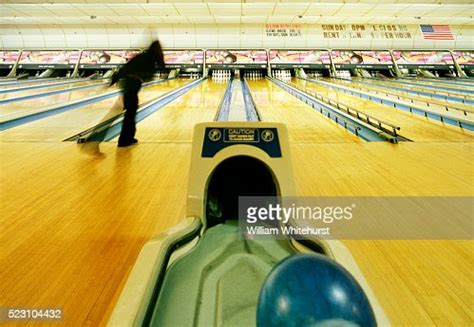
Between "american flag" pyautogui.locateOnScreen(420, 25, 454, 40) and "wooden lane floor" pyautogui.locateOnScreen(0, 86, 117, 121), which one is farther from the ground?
"american flag" pyautogui.locateOnScreen(420, 25, 454, 40)

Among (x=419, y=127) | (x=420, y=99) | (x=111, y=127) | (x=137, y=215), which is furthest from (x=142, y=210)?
(x=420, y=99)

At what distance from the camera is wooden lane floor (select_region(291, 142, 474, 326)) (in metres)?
0.98

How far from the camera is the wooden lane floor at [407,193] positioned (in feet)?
3.23

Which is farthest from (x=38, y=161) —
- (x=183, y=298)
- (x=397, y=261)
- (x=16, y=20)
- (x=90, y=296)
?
(x=16, y=20)

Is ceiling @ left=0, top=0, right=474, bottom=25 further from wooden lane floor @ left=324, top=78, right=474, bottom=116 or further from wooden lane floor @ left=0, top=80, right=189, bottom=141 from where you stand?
wooden lane floor @ left=0, top=80, right=189, bottom=141

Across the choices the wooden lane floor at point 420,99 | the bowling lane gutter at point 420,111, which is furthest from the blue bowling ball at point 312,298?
the wooden lane floor at point 420,99

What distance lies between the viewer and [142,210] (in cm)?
162

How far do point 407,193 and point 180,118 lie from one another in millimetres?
3044

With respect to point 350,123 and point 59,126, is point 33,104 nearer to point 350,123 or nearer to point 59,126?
point 59,126

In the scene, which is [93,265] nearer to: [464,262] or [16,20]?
[464,262]

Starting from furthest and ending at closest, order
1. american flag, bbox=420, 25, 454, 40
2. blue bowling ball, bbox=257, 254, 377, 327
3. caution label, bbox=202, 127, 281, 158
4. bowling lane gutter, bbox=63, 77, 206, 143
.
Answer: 1. american flag, bbox=420, 25, 454, 40
2. bowling lane gutter, bbox=63, 77, 206, 143
3. caution label, bbox=202, 127, 281, 158
4. blue bowling ball, bbox=257, 254, 377, 327

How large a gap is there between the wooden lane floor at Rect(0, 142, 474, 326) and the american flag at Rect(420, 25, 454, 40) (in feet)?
29.4

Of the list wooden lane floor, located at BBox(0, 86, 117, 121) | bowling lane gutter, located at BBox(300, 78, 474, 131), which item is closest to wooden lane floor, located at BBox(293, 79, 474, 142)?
bowling lane gutter, located at BBox(300, 78, 474, 131)

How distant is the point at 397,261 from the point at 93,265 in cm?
125
